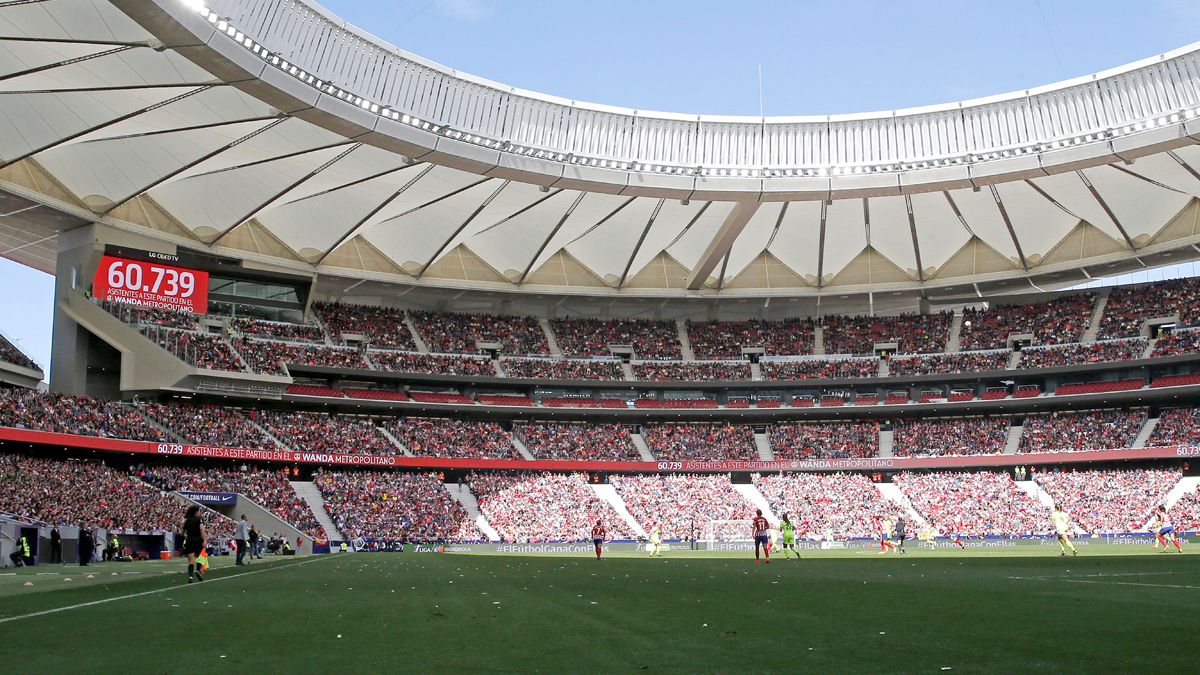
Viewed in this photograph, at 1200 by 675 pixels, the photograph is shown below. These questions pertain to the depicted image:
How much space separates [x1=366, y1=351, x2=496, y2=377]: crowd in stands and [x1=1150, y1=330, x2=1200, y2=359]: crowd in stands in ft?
129

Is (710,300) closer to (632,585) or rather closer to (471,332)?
(471,332)

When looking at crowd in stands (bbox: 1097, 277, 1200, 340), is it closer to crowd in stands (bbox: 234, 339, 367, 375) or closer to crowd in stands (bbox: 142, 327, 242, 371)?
crowd in stands (bbox: 234, 339, 367, 375)

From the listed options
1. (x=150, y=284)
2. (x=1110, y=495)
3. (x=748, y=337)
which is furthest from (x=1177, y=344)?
(x=150, y=284)

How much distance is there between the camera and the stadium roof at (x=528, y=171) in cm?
3672

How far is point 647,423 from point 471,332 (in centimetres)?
1329

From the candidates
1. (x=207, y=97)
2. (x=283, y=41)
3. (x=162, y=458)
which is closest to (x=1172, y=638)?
(x=283, y=41)

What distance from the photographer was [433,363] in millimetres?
64500

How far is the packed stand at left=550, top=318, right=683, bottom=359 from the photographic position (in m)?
Result: 69.7

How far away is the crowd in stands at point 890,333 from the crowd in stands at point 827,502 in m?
9.94

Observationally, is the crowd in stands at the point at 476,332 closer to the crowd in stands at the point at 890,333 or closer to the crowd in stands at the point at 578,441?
the crowd in stands at the point at 578,441

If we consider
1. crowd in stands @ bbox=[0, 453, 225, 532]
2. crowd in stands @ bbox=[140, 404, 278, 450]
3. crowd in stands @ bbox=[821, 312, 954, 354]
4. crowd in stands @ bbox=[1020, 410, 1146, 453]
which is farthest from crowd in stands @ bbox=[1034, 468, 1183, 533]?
crowd in stands @ bbox=[0, 453, 225, 532]

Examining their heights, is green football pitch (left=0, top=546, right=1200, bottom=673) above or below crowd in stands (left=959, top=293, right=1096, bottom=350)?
below

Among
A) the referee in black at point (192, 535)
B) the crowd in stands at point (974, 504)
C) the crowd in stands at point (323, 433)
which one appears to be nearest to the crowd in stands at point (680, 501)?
the crowd in stands at point (974, 504)

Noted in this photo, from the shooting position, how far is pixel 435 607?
42.9ft
